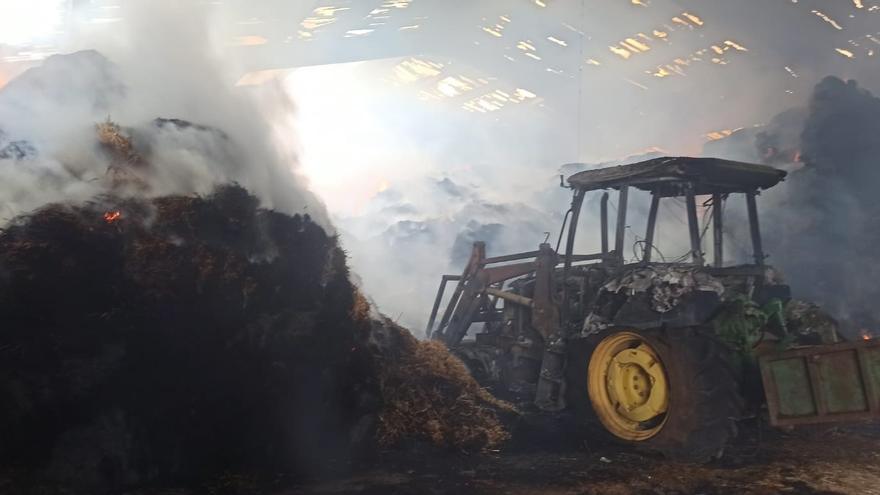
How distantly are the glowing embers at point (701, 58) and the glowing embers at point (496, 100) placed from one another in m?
5.44

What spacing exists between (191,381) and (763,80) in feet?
82.8

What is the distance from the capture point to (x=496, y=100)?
83.7 feet

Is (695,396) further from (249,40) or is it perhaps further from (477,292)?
(249,40)

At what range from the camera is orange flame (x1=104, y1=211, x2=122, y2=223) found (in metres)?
4.48

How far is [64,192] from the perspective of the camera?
4.45 metres

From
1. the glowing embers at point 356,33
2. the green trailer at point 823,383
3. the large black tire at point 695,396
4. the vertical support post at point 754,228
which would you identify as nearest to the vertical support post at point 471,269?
the large black tire at point 695,396

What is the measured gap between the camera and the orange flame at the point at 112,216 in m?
4.48

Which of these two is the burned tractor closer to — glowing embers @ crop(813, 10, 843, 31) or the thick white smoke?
the thick white smoke

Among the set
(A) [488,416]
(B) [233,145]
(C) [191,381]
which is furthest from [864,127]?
(C) [191,381]

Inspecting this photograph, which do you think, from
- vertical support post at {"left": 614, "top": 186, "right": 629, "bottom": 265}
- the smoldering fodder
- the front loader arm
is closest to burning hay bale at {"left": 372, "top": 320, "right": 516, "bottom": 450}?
the front loader arm

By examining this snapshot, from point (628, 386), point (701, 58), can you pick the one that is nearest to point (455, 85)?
point (701, 58)

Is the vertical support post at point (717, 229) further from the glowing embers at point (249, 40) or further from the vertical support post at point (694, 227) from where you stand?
the glowing embers at point (249, 40)

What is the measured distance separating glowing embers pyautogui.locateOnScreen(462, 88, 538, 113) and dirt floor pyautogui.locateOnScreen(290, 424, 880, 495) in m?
21.3

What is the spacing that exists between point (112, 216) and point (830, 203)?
16531 mm
